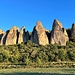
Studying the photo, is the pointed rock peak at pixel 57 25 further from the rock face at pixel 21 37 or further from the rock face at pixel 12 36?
the rock face at pixel 12 36

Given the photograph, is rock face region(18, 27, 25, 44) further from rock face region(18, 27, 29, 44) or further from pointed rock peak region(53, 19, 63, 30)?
pointed rock peak region(53, 19, 63, 30)

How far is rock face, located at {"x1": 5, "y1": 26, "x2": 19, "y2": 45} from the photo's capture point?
421 ft

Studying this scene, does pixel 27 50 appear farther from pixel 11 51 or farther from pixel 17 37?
pixel 17 37

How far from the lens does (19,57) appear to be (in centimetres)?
9331

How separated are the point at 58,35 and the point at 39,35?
30.5ft

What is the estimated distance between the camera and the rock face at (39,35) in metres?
121

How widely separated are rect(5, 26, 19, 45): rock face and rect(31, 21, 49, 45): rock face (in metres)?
10.1

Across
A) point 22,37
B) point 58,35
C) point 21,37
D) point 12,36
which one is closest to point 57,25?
point 58,35

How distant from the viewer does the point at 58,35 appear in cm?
12256

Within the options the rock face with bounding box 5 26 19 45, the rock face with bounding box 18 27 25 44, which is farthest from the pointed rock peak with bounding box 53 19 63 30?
the rock face with bounding box 5 26 19 45

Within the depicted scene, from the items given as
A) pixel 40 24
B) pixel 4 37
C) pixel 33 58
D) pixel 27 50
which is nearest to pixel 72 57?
pixel 33 58

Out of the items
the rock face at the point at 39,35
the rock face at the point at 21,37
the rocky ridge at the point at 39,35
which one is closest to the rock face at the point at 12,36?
the rocky ridge at the point at 39,35

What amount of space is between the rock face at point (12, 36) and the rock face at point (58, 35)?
19.9 m

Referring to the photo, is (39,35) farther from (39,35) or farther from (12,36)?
(12,36)
